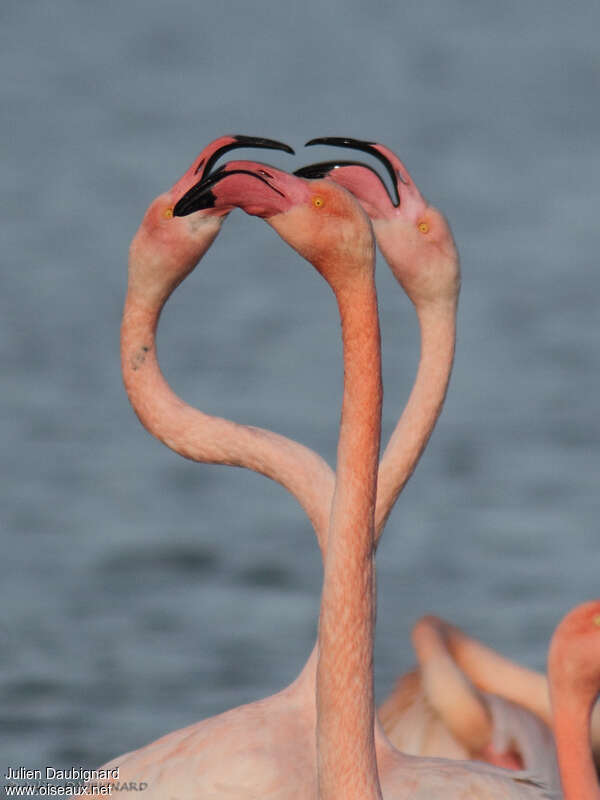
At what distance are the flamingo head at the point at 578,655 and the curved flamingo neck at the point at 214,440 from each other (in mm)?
756

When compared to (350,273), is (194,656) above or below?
above

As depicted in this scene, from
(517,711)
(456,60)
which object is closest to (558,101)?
(456,60)

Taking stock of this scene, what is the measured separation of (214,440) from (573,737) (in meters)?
1.30

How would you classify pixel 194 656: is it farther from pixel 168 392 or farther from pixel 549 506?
pixel 168 392

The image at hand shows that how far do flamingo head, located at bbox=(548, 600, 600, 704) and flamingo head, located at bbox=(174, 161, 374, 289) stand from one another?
2.00 meters

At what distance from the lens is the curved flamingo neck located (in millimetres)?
6055

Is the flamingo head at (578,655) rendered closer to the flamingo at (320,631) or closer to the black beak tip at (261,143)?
the flamingo at (320,631)

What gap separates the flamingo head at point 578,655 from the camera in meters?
6.11

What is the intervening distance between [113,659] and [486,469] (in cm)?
332

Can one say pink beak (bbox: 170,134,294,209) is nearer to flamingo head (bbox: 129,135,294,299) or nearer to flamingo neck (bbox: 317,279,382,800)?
flamingo head (bbox: 129,135,294,299)

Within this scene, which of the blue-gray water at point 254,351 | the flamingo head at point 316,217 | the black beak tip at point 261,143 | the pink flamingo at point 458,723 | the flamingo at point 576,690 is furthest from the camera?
the blue-gray water at point 254,351

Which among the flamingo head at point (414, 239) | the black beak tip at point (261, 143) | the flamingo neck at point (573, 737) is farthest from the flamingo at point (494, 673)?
the black beak tip at point (261, 143)

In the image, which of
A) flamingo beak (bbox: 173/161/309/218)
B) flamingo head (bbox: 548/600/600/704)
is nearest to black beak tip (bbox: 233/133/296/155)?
flamingo beak (bbox: 173/161/309/218)

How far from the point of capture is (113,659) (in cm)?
1009
